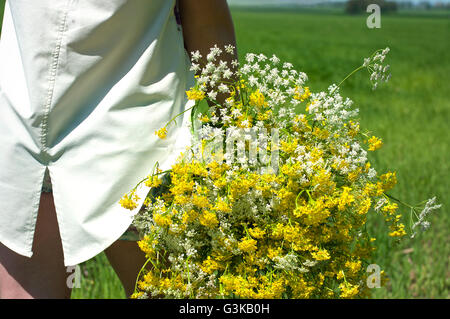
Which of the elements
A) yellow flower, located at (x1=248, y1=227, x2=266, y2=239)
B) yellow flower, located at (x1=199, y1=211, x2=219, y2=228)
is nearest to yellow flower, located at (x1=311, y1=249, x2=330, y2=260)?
yellow flower, located at (x1=248, y1=227, x2=266, y2=239)

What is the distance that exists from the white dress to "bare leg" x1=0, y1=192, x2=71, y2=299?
107 millimetres

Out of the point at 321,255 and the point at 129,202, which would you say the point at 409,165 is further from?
the point at 129,202

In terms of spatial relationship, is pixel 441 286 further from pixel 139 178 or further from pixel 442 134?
pixel 442 134

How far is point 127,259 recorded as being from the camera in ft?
5.02

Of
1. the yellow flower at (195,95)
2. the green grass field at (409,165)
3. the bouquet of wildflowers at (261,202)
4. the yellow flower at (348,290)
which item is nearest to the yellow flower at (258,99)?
the bouquet of wildflowers at (261,202)

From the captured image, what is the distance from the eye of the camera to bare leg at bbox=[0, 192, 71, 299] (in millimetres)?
1456

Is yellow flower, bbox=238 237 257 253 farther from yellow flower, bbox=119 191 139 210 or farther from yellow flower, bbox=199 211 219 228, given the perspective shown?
yellow flower, bbox=119 191 139 210

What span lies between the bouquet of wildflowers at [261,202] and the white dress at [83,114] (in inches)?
3.3

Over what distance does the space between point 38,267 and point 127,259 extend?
9.3 inches

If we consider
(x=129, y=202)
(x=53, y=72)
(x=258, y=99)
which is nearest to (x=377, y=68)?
(x=258, y=99)

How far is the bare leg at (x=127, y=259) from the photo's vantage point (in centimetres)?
151

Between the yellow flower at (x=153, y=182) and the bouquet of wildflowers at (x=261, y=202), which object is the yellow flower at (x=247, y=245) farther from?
the yellow flower at (x=153, y=182)

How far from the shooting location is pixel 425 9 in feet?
→ 265
